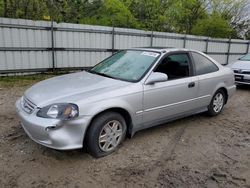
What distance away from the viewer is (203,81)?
4551 millimetres

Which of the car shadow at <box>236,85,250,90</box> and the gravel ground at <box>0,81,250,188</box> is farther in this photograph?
the car shadow at <box>236,85,250,90</box>

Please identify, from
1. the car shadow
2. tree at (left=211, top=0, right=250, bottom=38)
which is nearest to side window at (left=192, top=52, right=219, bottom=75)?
the car shadow

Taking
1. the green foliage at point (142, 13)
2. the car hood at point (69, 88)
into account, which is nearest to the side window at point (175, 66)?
the car hood at point (69, 88)

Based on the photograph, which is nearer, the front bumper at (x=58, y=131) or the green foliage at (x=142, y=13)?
the front bumper at (x=58, y=131)

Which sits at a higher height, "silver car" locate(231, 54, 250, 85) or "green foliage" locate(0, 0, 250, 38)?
"green foliage" locate(0, 0, 250, 38)

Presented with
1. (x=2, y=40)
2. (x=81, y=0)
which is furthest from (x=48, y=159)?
(x=81, y=0)

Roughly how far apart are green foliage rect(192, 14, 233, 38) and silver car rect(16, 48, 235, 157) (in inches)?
432

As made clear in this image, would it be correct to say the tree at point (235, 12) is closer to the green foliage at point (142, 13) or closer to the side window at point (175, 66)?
the green foliage at point (142, 13)

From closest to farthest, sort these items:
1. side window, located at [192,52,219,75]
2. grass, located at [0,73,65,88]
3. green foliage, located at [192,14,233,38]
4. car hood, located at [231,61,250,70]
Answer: side window, located at [192,52,219,75], grass, located at [0,73,65,88], car hood, located at [231,61,250,70], green foliage, located at [192,14,233,38]

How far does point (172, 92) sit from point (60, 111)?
6.26 feet

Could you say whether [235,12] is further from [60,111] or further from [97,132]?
[60,111]

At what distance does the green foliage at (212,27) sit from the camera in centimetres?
1481

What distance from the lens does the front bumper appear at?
288 centimetres

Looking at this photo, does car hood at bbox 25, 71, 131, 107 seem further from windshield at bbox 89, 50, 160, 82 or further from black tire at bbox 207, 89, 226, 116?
black tire at bbox 207, 89, 226, 116
